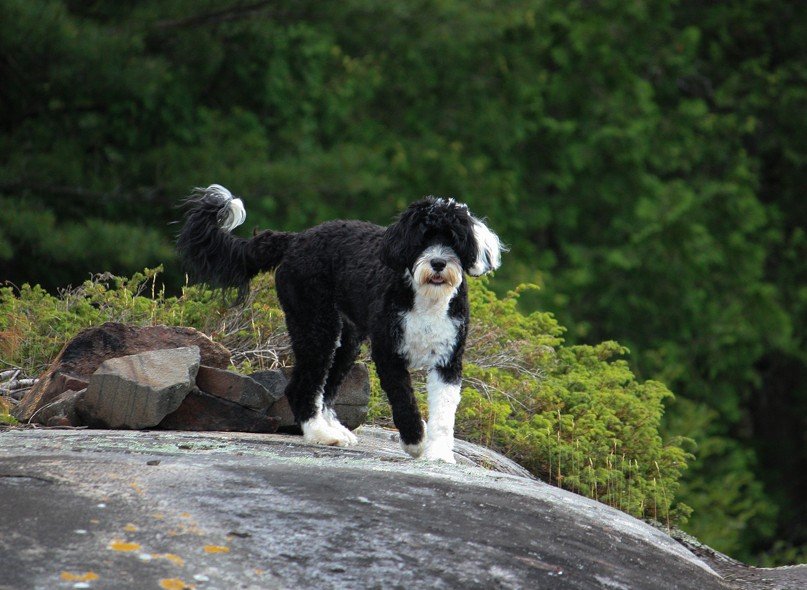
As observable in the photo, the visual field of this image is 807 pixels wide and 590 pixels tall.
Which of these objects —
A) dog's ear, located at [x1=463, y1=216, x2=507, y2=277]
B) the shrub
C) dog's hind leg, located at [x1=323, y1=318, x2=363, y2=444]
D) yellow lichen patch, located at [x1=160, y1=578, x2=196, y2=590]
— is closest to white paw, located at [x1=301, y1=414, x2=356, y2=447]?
dog's hind leg, located at [x1=323, y1=318, x2=363, y2=444]

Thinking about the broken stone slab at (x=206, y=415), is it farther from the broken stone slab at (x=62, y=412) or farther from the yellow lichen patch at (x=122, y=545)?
the yellow lichen patch at (x=122, y=545)

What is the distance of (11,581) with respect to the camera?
4.75 meters

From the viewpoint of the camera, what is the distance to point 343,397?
862 cm

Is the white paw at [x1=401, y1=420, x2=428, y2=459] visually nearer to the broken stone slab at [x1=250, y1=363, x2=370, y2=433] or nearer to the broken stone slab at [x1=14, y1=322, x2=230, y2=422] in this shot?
the broken stone slab at [x1=250, y1=363, x2=370, y2=433]

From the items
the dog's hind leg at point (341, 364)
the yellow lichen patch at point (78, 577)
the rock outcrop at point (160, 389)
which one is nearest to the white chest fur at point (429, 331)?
the dog's hind leg at point (341, 364)

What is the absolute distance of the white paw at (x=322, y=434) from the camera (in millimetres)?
7832

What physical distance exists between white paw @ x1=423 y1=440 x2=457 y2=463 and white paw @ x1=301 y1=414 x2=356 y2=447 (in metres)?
0.66

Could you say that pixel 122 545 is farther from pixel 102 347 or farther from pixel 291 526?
pixel 102 347

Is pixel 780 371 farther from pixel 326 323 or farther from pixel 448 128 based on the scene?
pixel 326 323

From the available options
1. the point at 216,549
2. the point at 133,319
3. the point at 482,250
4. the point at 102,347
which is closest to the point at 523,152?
the point at 133,319

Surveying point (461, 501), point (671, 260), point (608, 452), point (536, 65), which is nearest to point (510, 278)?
point (671, 260)

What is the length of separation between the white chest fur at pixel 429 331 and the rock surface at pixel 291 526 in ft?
1.97

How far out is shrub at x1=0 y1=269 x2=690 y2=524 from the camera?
9523mm

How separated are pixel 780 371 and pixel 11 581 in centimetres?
2241
